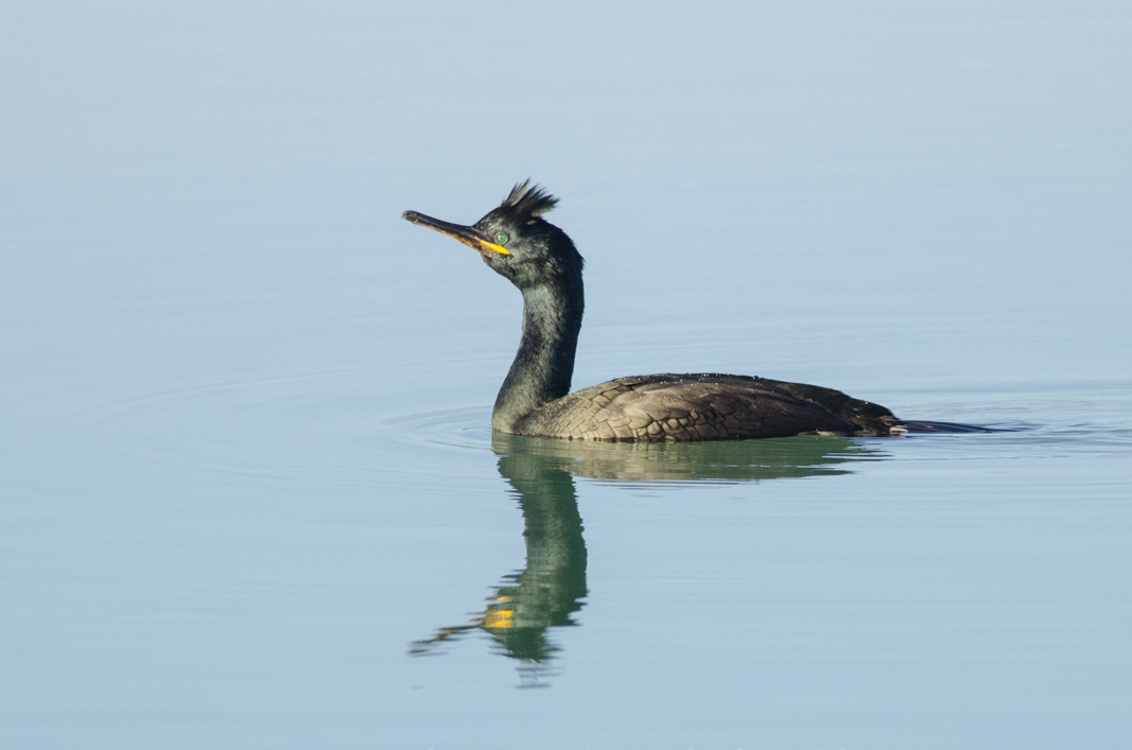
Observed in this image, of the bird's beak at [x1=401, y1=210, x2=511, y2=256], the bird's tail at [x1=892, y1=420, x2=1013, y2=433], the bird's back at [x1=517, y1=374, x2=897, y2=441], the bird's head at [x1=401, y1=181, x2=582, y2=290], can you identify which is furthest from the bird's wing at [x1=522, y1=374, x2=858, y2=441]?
the bird's beak at [x1=401, y1=210, x2=511, y2=256]

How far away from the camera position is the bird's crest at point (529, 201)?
35.8 feet

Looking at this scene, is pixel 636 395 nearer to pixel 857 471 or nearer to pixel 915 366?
pixel 857 471

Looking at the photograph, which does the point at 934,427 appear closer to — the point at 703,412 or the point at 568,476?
the point at 703,412

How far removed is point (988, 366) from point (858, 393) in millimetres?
985

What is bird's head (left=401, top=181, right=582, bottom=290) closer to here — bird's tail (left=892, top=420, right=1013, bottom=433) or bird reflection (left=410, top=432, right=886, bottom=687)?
bird reflection (left=410, top=432, right=886, bottom=687)

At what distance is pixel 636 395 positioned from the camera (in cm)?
1052

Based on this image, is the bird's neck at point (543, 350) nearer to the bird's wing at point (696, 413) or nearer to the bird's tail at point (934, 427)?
the bird's wing at point (696, 413)

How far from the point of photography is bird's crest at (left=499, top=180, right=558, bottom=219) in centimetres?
1091

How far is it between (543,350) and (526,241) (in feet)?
2.20

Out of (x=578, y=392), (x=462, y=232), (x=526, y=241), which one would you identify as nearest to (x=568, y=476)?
(x=578, y=392)

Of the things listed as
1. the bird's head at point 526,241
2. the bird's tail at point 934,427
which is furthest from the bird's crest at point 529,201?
the bird's tail at point 934,427

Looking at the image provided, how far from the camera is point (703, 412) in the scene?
10.4 metres

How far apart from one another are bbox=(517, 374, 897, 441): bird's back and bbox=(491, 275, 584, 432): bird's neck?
1.32 feet

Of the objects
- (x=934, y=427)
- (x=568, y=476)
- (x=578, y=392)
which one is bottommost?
(x=568, y=476)
